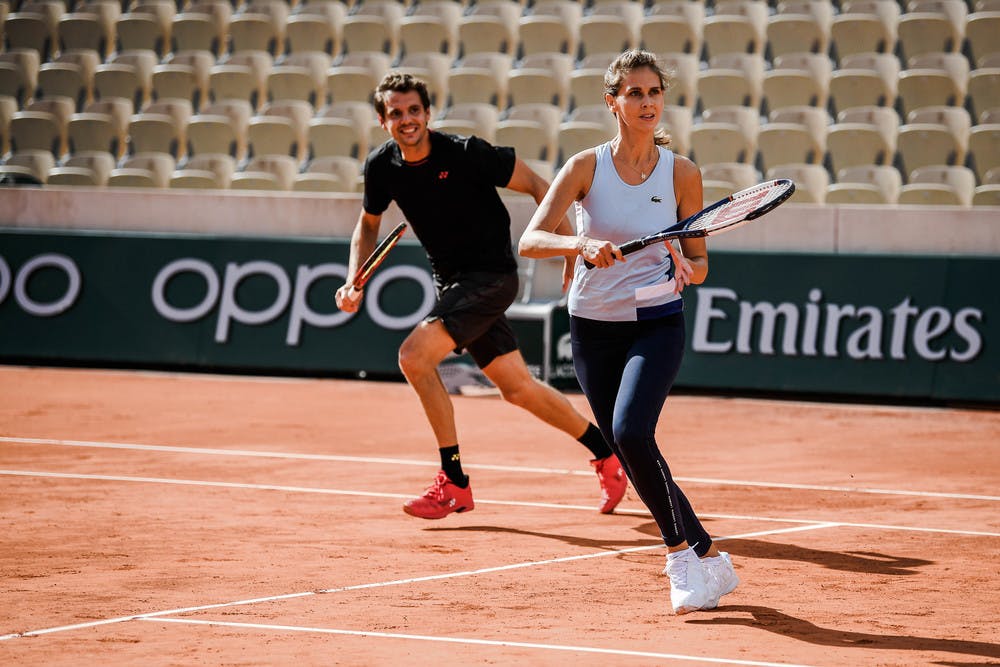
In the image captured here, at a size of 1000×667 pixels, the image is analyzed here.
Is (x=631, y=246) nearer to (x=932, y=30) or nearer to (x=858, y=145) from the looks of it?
(x=858, y=145)

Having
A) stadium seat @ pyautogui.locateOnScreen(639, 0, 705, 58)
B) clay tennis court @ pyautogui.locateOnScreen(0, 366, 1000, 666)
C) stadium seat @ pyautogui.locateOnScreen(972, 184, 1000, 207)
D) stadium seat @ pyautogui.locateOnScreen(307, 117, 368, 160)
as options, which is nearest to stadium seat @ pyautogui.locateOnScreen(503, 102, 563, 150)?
stadium seat @ pyautogui.locateOnScreen(639, 0, 705, 58)

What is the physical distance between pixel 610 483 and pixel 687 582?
2247 mm

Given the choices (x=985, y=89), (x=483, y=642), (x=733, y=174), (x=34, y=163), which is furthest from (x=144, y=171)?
(x=483, y=642)

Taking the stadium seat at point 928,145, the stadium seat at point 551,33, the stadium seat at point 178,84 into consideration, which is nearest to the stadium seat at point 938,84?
the stadium seat at point 928,145

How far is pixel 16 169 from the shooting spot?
16594 millimetres

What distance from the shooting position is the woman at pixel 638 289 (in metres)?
4.89

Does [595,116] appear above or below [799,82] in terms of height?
below

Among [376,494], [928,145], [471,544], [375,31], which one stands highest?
[375,31]

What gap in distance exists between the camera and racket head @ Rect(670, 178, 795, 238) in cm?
473

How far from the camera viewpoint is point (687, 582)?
15.9 feet

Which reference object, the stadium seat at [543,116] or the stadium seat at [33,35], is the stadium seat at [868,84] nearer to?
the stadium seat at [543,116]

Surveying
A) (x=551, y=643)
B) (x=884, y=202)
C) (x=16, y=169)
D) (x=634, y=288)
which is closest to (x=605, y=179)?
(x=634, y=288)

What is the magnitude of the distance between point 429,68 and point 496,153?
10245 mm

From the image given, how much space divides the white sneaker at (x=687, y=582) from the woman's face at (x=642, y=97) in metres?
1.57
